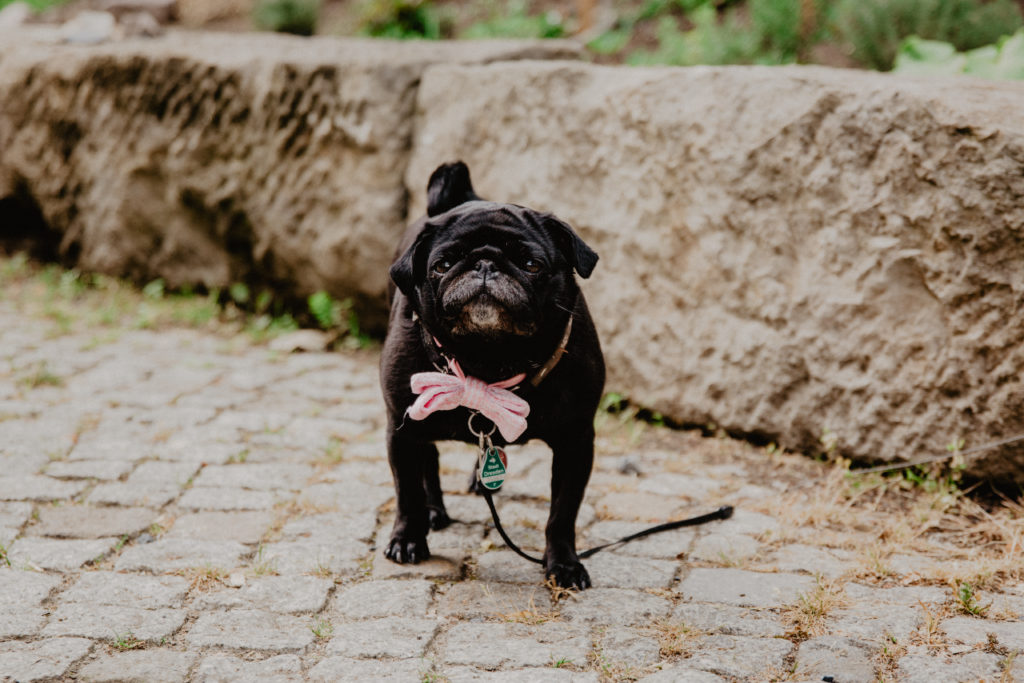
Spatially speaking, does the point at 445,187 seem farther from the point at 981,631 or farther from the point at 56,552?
the point at 981,631

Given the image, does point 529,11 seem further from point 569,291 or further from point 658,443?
point 569,291

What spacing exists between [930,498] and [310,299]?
381 centimetres

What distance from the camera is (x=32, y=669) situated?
8.59ft

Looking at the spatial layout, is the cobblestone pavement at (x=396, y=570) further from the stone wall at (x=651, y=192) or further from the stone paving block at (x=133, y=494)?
the stone wall at (x=651, y=192)

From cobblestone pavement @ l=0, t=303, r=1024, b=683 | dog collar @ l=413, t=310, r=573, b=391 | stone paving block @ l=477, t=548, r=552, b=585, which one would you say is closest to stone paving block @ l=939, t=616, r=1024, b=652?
cobblestone pavement @ l=0, t=303, r=1024, b=683

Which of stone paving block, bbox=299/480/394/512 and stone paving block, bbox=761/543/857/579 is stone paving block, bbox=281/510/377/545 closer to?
stone paving block, bbox=299/480/394/512

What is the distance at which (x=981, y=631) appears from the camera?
2836 millimetres

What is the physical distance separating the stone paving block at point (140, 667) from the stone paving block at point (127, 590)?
0.30 m

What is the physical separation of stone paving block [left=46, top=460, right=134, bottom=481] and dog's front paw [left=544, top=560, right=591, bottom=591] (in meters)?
1.95

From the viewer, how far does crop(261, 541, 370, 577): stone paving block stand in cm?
332

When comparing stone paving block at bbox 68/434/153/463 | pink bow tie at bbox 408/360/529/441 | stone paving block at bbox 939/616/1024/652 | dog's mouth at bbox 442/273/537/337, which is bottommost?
stone paving block at bbox 68/434/153/463

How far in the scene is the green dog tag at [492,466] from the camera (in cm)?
312

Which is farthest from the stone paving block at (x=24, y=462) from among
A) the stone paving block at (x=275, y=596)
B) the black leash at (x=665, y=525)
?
the black leash at (x=665, y=525)

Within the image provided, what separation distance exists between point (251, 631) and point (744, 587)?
5.13 ft
